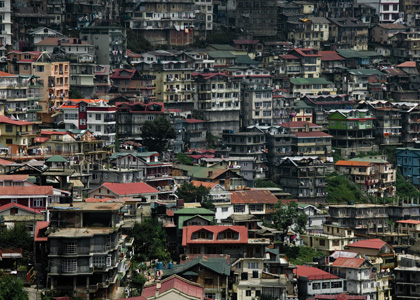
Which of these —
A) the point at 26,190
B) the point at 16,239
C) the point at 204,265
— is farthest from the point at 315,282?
the point at 16,239

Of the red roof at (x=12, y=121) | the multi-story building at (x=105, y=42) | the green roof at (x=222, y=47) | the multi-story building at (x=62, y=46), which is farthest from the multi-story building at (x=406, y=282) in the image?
the green roof at (x=222, y=47)

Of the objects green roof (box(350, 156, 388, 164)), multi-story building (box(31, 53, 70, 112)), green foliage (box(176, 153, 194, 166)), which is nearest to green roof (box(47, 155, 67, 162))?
multi-story building (box(31, 53, 70, 112))

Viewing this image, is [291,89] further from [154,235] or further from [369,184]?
[154,235]

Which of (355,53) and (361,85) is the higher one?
(355,53)

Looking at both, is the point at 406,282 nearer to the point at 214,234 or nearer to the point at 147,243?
the point at 214,234

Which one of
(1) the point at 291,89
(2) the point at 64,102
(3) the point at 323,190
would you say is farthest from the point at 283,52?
(2) the point at 64,102

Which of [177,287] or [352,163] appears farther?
[352,163]

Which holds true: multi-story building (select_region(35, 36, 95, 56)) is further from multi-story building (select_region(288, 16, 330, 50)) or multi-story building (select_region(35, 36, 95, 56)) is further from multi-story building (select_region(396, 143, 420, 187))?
multi-story building (select_region(288, 16, 330, 50))

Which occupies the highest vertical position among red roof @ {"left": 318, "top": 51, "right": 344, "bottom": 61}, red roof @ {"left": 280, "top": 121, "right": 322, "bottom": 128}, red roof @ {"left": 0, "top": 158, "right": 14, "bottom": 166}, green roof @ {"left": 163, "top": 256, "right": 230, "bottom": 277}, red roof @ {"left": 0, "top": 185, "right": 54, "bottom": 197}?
red roof @ {"left": 318, "top": 51, "right": 344, "bottom": 61}
